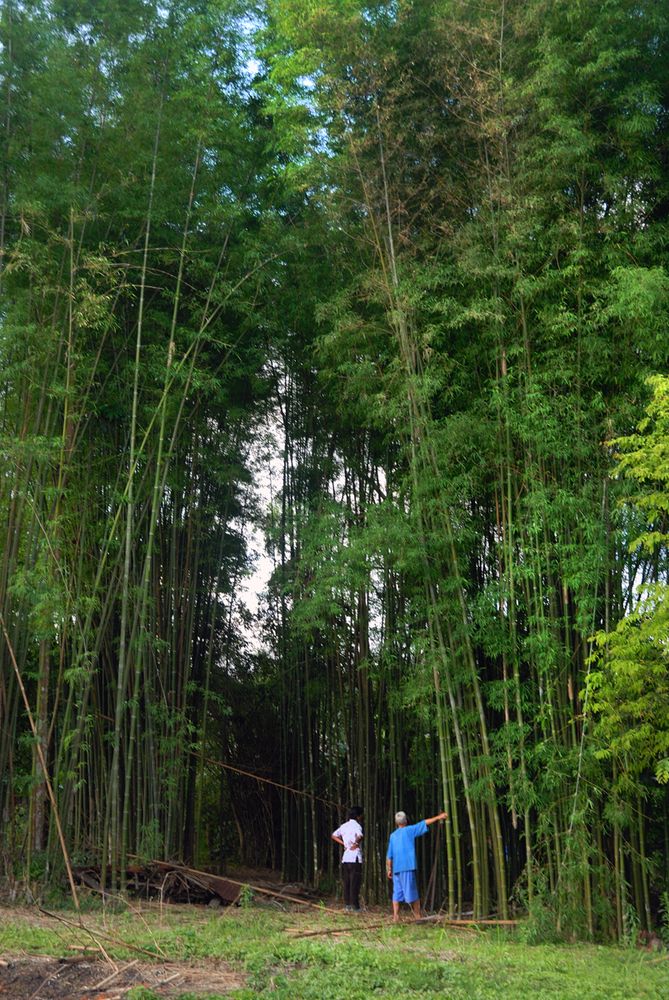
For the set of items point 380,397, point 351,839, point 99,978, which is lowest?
point 99,978

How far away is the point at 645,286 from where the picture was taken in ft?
20.9

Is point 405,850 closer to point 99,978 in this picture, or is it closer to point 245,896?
point 245,896

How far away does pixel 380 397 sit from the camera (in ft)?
24.1

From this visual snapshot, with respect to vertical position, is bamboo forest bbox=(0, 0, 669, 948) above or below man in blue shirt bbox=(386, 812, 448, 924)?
above

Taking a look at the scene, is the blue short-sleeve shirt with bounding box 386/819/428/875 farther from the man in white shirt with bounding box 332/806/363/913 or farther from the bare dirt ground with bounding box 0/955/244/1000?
the bare dirt ground with bounding box 0/955/244/1000

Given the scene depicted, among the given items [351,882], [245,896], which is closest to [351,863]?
[351,882]

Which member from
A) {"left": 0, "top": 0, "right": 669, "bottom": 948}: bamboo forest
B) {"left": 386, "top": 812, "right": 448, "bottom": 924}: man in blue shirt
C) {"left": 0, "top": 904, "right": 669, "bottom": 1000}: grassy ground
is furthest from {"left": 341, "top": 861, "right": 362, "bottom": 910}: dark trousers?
{"left": 0, "top": 904, "right": 669, "bottom": 1000}: grassy ground

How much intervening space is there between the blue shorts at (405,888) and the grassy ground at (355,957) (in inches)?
24.8

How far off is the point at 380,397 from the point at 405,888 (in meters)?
3.42

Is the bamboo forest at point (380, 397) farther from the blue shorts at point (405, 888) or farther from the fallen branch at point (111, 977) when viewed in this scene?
the fallen branch at point (111, 977)

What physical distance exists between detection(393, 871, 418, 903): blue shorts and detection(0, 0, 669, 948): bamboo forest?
299 millimetres

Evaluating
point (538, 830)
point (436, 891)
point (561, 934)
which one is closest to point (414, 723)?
point (436, 891)

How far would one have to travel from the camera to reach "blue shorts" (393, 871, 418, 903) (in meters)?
7.02

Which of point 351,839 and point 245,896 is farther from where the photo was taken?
point 351,839
